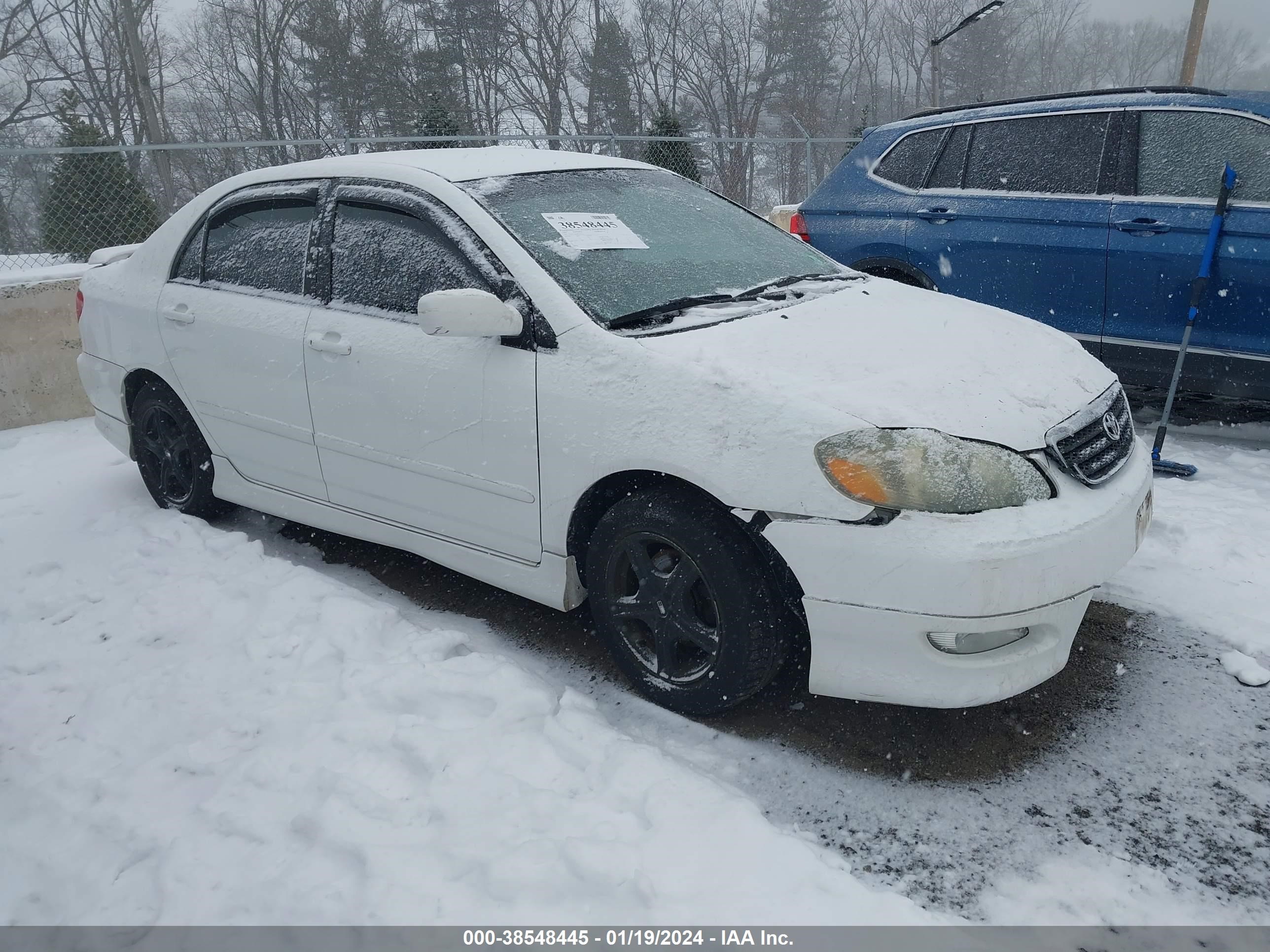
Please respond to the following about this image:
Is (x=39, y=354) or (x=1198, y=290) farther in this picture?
(x=39, y=354)

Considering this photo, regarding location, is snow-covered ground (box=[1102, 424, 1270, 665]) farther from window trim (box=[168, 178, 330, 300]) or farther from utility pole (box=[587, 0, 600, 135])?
utility pole (box=[587, 0, 600, 135])

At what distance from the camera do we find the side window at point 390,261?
10.6ft

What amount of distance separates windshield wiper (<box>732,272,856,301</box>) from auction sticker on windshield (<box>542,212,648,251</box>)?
0.39 m

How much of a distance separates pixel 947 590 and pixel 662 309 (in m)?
1.25

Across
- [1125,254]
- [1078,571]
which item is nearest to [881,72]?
[1125,254]

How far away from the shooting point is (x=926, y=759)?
2713 mm

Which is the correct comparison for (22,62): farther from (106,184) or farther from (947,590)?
(947,590)

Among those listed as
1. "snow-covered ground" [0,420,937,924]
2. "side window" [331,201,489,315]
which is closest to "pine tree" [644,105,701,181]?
"side window" [331,201,489,315]

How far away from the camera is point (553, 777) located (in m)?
2.58

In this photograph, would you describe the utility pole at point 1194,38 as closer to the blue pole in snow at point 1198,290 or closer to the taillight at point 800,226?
the taillight at point 800,226

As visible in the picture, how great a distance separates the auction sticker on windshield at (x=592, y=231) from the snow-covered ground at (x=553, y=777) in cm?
140

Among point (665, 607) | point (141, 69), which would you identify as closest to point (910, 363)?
point (665, 607)

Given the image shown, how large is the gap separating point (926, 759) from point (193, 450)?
3.30m

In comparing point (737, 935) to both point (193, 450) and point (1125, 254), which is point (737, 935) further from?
point (1125, 254)
